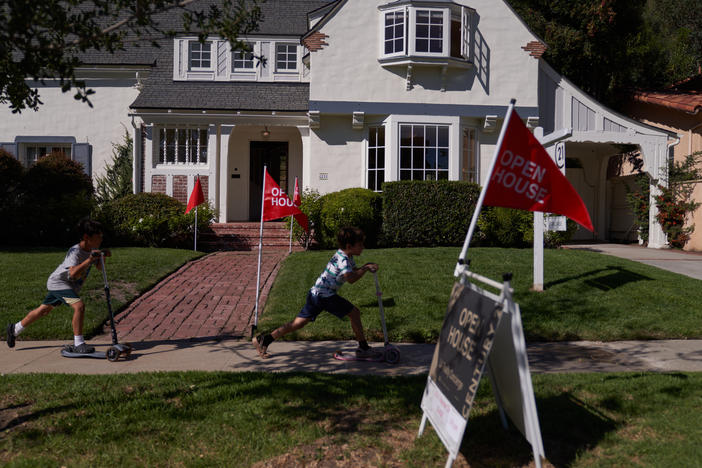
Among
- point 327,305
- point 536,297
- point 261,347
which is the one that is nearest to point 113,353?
point 261,347

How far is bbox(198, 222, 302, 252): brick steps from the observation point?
560 inches

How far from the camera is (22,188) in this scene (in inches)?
545

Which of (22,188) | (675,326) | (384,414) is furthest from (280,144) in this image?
(384,414)

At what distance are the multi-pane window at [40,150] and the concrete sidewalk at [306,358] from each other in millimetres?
13057

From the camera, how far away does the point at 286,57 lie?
680 inches

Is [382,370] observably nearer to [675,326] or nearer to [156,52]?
[675,326]

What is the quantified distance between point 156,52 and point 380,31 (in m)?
7.64

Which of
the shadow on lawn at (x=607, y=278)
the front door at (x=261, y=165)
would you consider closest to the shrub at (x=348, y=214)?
the front door at (x=261, y=165)

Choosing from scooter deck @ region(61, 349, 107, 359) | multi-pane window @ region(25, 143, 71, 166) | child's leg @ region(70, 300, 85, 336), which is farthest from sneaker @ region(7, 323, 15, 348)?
multi-pane window @ region(25, 143, 71, 166)

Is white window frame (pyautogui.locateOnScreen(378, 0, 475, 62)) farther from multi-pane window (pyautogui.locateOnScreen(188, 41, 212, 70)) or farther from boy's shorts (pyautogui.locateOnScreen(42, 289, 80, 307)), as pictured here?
boy's shorts (pyautogui.locateOnScreen(42, 289, 80, 307))

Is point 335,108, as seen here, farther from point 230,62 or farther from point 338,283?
point 338,283

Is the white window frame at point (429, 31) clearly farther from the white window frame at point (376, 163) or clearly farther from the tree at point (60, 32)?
the tree at point (60, 32)

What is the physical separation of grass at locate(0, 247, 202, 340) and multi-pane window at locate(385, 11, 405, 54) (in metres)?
7.44

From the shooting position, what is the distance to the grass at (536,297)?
22.1 feet
